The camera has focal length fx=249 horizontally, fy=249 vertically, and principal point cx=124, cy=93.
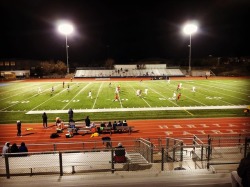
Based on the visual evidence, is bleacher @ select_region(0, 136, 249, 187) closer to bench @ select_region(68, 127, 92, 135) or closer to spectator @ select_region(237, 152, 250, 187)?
spectator @ select_region(237, 152, 250, 187)

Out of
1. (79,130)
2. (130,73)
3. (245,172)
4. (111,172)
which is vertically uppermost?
(130,73)

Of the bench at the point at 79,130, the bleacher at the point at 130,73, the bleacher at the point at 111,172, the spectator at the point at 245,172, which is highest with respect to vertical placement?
the bleacher at the point at 130,73

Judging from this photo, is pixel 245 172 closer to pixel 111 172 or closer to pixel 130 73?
pixel 111 172

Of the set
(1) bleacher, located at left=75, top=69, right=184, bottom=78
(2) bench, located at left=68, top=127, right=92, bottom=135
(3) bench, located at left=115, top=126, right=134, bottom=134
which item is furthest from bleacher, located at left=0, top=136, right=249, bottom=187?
Answer: (1) bleacher, located at left=75, top=69, right=184, bottom=78

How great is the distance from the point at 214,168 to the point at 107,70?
7074 centimetres

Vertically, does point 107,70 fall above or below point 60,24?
below

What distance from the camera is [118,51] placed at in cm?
10681

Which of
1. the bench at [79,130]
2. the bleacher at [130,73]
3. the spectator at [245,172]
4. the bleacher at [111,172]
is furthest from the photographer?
the bleacher at [130,73]

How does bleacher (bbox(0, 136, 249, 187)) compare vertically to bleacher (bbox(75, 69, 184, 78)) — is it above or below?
below

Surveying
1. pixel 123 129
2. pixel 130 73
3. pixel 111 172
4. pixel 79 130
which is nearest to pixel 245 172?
pixel 111 172

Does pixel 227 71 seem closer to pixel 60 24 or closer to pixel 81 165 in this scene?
pixel 60 24

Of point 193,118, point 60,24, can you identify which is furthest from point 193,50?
point 193,118

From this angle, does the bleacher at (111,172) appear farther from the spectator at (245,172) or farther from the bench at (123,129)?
the bench at (123,129)

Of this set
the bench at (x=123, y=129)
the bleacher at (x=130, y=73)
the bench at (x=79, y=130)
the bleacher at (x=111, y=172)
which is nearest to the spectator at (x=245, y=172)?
the bleacher at (x=111, y=172)
